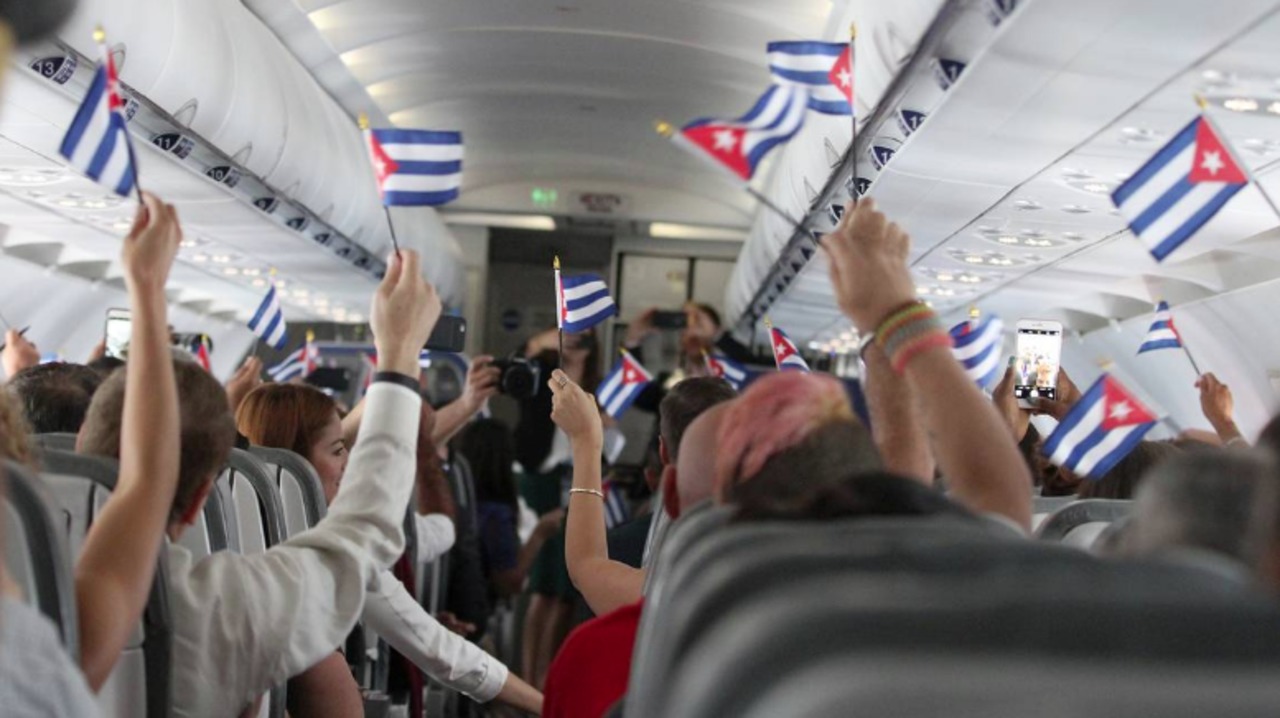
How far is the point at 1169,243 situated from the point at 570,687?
9.58 feet

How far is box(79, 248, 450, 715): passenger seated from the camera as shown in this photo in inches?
119

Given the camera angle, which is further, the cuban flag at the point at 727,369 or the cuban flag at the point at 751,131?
the cuban flag at the point at 727,369

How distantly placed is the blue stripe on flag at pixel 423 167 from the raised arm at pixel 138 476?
104 inches

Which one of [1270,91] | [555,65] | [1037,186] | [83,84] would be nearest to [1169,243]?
[1270,91]

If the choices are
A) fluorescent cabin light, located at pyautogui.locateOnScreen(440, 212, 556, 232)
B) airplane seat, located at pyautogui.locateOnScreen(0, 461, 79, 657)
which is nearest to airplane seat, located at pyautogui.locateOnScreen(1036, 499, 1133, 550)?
airplane seat, located at pyautogui.locateOnScreen(0, 461, 79, 657)

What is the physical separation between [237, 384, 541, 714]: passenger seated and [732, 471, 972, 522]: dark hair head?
2.17 metres

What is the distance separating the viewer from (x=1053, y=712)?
1.13m

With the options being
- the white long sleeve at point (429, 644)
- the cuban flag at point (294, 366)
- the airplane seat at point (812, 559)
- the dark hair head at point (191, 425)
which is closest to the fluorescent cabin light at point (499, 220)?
the cuban flag at point (294, 366)

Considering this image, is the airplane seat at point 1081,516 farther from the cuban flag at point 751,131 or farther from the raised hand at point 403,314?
the raised hand at point 403,314

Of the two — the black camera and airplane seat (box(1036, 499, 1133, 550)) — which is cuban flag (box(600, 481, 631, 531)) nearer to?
the black camera

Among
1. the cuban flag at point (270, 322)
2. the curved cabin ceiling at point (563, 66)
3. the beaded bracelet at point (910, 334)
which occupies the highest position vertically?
the curved cabin ceiling at point (563, 66)

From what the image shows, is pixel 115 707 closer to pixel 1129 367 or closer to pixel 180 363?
pixel 180 363

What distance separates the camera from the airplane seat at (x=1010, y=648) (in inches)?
45.0

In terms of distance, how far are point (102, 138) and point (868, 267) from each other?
5.71ft
